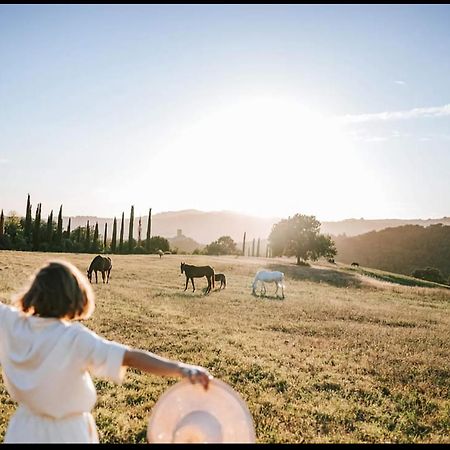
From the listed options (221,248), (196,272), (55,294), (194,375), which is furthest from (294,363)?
(221,248)

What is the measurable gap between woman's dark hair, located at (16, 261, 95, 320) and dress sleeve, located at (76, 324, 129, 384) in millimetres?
213

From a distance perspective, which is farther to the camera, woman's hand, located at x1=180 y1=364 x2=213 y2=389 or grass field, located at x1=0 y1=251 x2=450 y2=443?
grass field, located at x1=0 y1=251 x2=450 y2=443

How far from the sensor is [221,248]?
104812mm

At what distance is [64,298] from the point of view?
3.45m

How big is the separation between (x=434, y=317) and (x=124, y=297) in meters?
15.6

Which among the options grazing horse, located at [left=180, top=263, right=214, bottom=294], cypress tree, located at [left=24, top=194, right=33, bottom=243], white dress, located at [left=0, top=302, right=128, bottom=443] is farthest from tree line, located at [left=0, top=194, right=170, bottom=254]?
white dress, located at [left=0, top=302, right=128, bottom=443]

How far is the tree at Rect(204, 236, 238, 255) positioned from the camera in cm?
10200

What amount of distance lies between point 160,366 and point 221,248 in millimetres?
101661

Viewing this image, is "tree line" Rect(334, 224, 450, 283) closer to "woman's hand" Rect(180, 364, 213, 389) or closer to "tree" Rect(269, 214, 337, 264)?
"tree" Rect(269, 214, 337, 264)

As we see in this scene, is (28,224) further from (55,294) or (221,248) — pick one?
(55,294)

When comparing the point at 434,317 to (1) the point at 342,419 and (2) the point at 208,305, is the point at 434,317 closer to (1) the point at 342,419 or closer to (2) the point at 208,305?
(2) the point at 208,305

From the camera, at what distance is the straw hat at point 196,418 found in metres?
3.80

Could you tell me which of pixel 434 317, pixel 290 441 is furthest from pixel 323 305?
pixel 290 441

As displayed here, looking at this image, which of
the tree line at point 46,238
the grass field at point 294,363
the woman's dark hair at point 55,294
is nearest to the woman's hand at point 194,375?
the woman's dark hair at point 55,294
